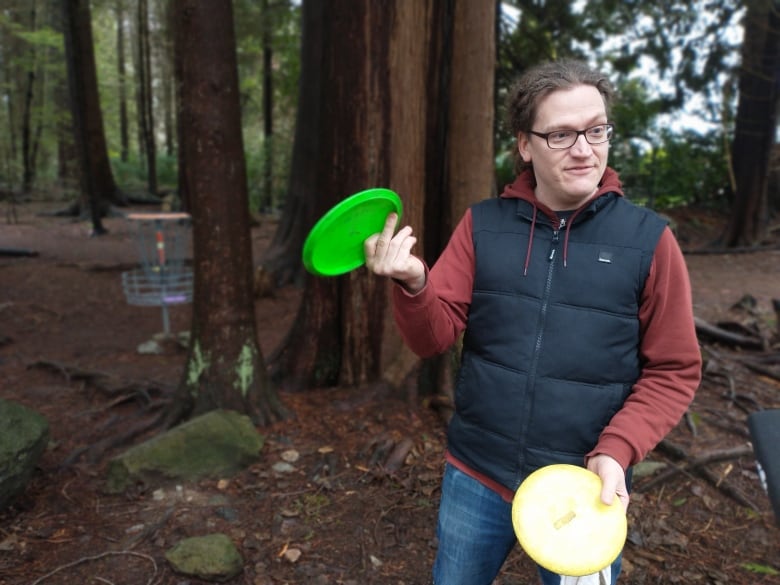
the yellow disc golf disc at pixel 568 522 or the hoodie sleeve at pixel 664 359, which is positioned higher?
the hoodie sleeve at pixel 664 359

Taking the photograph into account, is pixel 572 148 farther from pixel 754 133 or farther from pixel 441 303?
pixel 754 133

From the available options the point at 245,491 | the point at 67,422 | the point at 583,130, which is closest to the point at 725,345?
the point at 245,491

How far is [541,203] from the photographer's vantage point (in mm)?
1757

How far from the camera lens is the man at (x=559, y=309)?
1604mm

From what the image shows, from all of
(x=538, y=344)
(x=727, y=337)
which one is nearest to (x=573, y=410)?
(x=538, y=344)

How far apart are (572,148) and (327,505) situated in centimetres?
246

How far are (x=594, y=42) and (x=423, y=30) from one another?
6736 mm

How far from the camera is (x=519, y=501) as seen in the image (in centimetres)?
148

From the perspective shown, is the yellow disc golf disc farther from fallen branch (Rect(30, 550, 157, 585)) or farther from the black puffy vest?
fallen branch (Rect(30, 550, 157, 585))

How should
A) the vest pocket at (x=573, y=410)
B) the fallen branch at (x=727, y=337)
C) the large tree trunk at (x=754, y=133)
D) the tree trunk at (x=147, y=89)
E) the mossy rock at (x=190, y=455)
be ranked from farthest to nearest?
the tree trunk at (x=147, y=89), the large tree trunk at (x=754, y=133), the fallen branch at (x=727, y=337), the mossy rock at (x=190, y=455), the vest pocket at (x=573, y=410)

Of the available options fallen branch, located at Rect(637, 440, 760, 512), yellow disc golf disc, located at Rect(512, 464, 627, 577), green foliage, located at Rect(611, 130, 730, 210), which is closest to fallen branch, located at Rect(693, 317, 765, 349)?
fallen branch, located at Rect(637, 440, 760, 512)

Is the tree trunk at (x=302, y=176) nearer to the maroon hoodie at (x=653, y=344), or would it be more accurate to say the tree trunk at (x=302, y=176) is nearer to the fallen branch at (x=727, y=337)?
the fallen branch at (x=727, y=337)

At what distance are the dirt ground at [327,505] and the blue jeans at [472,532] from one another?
42.5 inches

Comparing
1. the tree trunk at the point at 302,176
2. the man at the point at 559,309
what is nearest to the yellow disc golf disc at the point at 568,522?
the man at the point at 559,309
